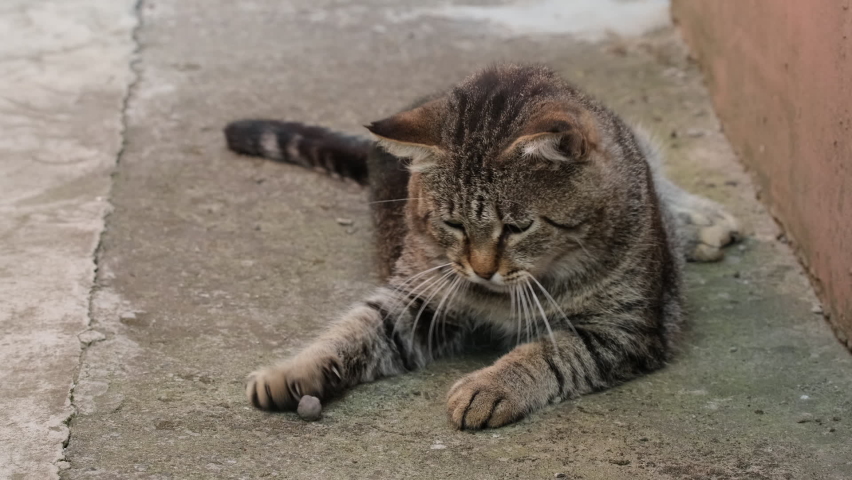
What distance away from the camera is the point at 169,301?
3891 millimetres

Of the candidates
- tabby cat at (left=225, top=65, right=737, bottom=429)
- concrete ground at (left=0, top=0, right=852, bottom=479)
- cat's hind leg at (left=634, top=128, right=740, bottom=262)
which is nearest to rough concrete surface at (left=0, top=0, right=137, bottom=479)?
concrete ground at (left=0, top=0, right=852, bottom=479)

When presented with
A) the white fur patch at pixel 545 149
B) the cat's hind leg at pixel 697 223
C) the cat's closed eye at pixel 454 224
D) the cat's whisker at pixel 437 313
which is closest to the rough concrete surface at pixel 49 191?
the cat's whisker at pixel 437 313

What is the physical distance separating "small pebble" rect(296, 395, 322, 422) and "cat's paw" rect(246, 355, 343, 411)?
4 cm

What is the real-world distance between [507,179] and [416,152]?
0.33 m

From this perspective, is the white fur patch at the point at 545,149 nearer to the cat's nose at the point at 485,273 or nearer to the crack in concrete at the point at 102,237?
the cat's nose at the point at 485,273

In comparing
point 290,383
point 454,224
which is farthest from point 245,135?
point 290,383

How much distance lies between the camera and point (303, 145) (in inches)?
199

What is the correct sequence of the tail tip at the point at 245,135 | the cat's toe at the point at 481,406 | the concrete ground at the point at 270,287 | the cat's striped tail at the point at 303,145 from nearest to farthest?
the concrete ground at the point at 270,287, the cat's toe at the point at 481,406, the cat's striped tail at the point at 303,145, the tail tip at the point at 245,135

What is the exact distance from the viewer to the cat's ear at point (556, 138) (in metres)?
3.09

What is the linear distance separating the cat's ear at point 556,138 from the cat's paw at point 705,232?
1334 mm

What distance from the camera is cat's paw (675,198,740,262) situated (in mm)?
4453

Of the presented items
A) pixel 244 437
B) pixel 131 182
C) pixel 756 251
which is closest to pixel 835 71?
pixel 756 251

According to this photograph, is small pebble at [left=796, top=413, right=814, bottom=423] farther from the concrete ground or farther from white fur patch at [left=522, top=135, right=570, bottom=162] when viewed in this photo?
white fur patch at [left=522, top=135, right=570, bottom=162]

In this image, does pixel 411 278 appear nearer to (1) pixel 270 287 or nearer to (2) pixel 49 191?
(1) pixel 270 287
